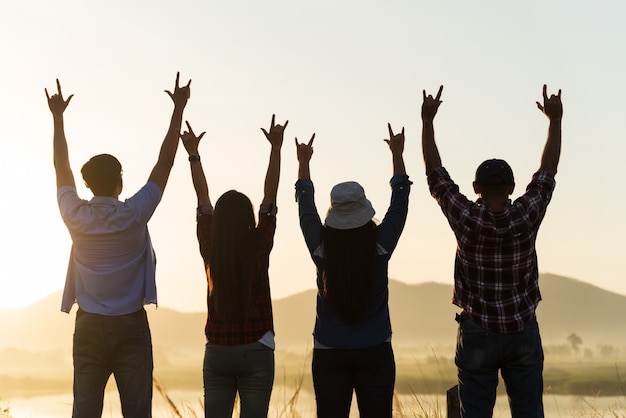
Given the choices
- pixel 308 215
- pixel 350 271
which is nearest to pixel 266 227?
pixel 308 215

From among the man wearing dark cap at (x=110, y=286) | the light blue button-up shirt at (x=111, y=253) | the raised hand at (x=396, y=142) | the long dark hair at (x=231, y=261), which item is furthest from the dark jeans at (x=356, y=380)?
the raised hand at (x=396, y=142)

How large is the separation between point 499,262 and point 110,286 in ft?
8.62

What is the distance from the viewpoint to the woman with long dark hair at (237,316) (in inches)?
232

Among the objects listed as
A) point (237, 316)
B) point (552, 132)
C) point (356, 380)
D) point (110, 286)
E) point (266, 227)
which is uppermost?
point (552, 132)

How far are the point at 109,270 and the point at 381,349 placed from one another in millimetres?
1924

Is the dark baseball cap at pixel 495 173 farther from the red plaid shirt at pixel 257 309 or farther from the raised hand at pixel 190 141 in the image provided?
the raised hand at pixel 190 141

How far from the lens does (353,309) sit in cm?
588

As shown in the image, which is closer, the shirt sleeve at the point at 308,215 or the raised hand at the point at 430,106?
the shirt sleeve at the point at 308,215

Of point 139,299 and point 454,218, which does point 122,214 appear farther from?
point 454,218

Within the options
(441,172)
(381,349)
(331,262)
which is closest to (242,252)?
(331,262)

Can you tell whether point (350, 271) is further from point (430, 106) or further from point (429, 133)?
point (430, 106)

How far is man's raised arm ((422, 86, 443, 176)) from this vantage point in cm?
627

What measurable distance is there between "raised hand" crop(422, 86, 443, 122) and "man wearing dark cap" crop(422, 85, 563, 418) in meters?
0.71

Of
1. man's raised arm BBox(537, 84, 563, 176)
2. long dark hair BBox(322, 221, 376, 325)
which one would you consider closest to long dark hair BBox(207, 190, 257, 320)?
long dark hair BBox(322, 221, 376, 325)
